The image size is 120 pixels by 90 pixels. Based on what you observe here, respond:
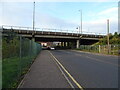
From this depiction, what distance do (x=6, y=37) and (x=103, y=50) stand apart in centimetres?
4235

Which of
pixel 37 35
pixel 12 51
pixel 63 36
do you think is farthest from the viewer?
pixel 63 36

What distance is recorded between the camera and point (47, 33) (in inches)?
2758

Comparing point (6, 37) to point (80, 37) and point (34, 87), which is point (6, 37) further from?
point (80, 37)

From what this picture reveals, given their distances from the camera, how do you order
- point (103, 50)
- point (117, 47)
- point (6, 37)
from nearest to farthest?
1. point (6, 37)
2. point (117, 47)
3. point (103, 50)

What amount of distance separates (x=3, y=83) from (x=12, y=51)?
1.98 meters

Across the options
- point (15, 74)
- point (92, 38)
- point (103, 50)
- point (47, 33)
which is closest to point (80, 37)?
point (92, 38)

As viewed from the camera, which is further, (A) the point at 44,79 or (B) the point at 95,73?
(B) the point at 95,73

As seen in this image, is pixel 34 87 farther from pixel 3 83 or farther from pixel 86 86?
pixel 86 86

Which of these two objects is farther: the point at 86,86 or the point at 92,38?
the point at 92,38

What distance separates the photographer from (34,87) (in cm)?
834

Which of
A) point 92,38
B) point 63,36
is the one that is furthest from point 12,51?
point 92,38

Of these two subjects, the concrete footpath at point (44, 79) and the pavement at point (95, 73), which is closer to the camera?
the concrete footpath at point (44, 79)

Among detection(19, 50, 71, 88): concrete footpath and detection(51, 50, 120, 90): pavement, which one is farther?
detection(51, 50, 120, 90): pavement

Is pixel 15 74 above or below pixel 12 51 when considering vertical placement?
below
